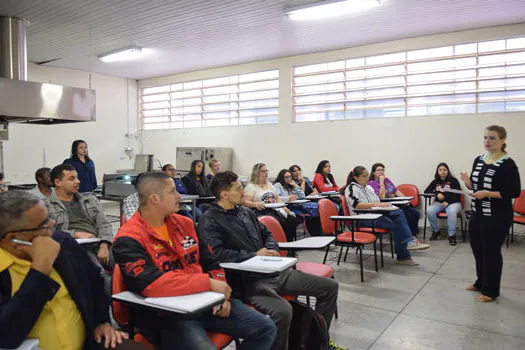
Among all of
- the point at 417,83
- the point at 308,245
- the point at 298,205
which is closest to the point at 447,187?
the point at 417,83

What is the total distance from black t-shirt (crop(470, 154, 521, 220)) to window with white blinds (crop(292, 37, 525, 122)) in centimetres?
365

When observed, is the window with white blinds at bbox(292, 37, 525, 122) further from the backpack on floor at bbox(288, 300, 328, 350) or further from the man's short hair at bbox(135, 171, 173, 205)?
the man's short hair at bbox(135, 171, 173, 205)

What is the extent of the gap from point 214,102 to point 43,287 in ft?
27.4

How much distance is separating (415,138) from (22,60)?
242 inches

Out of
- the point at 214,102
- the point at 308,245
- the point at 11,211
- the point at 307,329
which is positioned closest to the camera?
the point at 11,211

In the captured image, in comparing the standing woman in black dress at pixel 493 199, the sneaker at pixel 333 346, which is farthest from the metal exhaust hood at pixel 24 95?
the standing woman in black dress at pixel 493 199

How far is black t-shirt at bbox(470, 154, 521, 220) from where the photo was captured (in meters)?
3.29

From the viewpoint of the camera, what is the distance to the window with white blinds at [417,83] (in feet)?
20.9

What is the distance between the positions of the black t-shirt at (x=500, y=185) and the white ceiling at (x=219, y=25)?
9.43 ft

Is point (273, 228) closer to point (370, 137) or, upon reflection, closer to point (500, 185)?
point (500, 185)

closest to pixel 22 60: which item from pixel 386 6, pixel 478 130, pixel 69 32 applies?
pixel 69 32

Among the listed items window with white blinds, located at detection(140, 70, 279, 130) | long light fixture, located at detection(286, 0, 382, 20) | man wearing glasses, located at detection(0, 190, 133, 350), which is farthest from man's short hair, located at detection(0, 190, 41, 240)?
window with white blinds, located at detection(140, 70, 279, 130)

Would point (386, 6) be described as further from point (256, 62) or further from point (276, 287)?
point (276, 287)

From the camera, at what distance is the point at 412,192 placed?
22.4 ft
